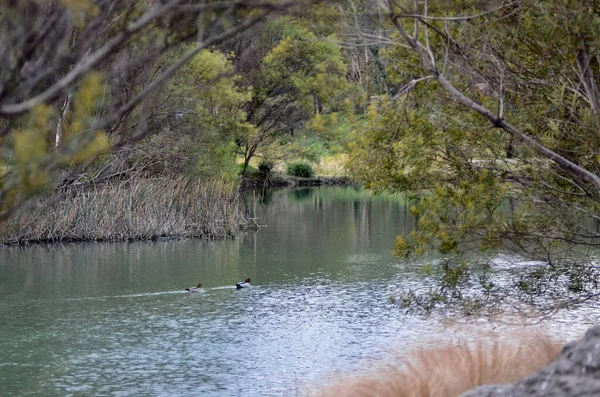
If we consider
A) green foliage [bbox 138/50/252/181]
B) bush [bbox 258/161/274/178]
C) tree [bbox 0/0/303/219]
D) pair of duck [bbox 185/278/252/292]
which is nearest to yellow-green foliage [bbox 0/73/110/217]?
tree [bbox 0/0/303/219]

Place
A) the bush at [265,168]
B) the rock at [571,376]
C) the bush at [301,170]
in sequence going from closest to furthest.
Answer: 1. the rock at [571,376]
2. the bush at [265,168]
3. the bush at [301,170]

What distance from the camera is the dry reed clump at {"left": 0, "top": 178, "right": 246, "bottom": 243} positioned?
55.3 ft

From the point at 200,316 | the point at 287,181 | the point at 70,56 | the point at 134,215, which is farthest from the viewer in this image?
the point at 287,181

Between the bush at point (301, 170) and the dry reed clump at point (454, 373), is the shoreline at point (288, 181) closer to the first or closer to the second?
the bush at point (301, 170)

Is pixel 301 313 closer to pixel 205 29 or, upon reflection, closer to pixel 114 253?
pixel 114 253

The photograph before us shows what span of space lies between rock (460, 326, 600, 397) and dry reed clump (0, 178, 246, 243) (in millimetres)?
13855

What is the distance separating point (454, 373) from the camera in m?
5.27

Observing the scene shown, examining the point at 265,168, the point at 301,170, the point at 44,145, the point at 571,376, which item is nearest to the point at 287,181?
the point at 265,168

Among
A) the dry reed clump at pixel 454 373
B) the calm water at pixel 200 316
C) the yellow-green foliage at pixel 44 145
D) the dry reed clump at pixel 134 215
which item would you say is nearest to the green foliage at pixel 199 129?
the dry reed clump at pixel 134 215

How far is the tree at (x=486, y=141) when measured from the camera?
6.45 meters

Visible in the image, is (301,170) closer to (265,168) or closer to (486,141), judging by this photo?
(265,168)

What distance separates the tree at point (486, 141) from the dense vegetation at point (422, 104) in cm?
2

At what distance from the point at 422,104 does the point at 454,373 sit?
268 cm

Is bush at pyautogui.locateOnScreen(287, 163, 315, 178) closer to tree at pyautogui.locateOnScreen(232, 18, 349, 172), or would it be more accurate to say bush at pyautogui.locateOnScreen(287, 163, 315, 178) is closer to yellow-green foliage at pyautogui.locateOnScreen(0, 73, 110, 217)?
tree at pyautogui.locateOnScreen(232, 18, 349, 172)
